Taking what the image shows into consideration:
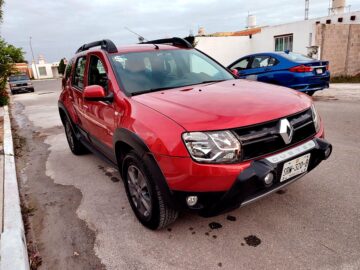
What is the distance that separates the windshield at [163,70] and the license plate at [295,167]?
139 centimetres

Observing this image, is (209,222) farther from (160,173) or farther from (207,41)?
(207,41)

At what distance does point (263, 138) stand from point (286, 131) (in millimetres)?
226

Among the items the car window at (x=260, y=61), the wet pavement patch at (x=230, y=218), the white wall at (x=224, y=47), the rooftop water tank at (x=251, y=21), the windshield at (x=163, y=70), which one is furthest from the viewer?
the rooftop water tank at (x=251, y=21)

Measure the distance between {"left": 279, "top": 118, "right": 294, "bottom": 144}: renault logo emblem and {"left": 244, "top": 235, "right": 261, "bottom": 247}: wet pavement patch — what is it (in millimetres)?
884

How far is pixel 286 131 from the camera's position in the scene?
222cm

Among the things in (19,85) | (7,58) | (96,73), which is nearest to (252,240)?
(96,73)

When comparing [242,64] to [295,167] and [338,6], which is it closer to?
[295,167]

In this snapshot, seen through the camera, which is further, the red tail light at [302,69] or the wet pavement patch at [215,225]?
the red tail light at [302,69]

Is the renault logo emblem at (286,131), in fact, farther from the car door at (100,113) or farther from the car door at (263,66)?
the car door at (263,66)

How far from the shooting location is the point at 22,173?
15.0 feet

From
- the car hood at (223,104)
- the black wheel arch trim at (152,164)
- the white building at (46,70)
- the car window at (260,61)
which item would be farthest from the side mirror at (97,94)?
the white building at (46,70)

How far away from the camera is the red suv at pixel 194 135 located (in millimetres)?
2029

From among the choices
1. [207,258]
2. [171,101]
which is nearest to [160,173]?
[171,101]

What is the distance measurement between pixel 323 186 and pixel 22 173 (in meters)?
A: 4.33
